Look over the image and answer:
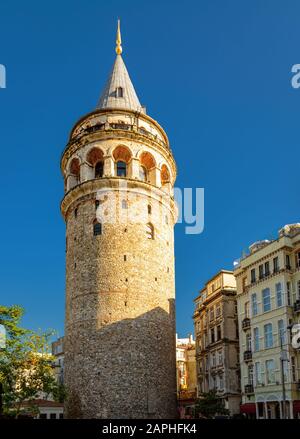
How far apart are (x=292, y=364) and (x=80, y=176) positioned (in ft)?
79.7

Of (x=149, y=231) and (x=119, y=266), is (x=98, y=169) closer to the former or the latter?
(x=149, y=231)

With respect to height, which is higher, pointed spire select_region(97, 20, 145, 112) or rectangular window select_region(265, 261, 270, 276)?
pointed spire select_region(97, 20, 145, 112)

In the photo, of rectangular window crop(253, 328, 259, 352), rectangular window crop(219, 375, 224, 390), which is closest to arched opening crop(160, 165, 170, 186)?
rectangular window crop(253, 328, 259, 352)

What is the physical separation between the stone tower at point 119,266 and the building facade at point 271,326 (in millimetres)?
6674

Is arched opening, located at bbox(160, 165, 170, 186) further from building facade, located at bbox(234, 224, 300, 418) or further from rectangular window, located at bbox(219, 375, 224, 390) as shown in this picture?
rectangular window, located at bbox(219, 375, 224, 390)

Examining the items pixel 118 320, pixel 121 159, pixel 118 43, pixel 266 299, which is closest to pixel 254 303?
pixel 266 299

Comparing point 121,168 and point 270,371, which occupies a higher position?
point 121,168

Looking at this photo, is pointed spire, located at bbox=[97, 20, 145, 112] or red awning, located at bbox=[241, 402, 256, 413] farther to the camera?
pointed spire, located at bbox=[97, 20, 145, 112]

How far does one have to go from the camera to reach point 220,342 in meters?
54.1

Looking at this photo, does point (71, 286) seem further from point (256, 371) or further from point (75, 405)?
point (256, 371)

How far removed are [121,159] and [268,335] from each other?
20391 mm

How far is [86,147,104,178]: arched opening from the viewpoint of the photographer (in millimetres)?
50656

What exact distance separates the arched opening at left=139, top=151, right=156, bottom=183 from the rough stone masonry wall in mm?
A: 2723

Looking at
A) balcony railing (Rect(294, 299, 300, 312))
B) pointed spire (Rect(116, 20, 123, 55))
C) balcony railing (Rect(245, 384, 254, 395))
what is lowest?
balcony railing (Rect(245, 384, 254, 395))
